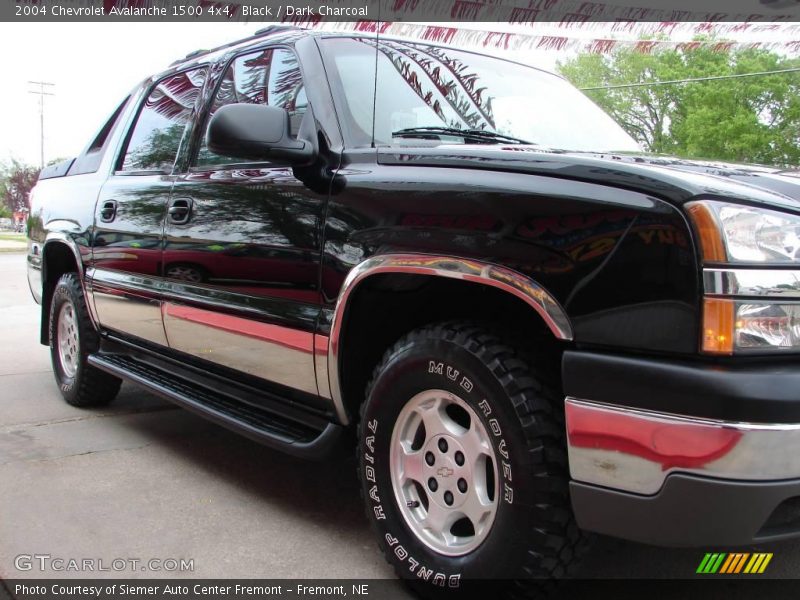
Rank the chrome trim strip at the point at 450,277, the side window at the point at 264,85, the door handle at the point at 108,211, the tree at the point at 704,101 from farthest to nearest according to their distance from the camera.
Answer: the door handle at the point at 108,211 < the tree at the point at 704,101 < the side window at the point at 264,85 < the chrome trim strip at the point at 450,277

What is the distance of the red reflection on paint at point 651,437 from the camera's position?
1.57 meters

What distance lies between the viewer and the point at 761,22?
12.5 feet

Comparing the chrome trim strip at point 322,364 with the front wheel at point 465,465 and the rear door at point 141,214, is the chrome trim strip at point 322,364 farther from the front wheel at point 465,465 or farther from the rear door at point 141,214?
the rear door at point 141,214

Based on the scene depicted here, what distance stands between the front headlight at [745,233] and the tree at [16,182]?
6335 centimetres

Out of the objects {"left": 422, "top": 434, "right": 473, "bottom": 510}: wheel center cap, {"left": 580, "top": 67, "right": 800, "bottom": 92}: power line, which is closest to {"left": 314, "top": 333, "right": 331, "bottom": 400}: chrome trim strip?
{"left": 422, "top": 434, "right": 473, "bottom": 510}: wheel center cap

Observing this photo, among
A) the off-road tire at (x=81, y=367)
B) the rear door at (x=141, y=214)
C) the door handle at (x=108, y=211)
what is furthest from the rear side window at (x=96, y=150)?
the off-road tire at (x=81, y=367)

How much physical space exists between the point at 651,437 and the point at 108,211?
3.26 m

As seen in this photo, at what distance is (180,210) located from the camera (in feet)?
10.7

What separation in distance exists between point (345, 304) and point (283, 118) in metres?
0.69

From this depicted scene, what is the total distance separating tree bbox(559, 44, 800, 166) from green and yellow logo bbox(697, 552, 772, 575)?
4.61ft

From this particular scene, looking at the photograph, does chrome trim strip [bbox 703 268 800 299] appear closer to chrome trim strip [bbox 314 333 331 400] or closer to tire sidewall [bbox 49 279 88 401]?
chrome trim strip [bbox 314 333 331 400]

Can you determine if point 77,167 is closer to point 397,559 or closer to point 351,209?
point 351,209

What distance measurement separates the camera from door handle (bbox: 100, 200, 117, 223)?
3.92m

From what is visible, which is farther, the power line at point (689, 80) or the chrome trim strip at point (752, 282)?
the power line at point (689, 80)
